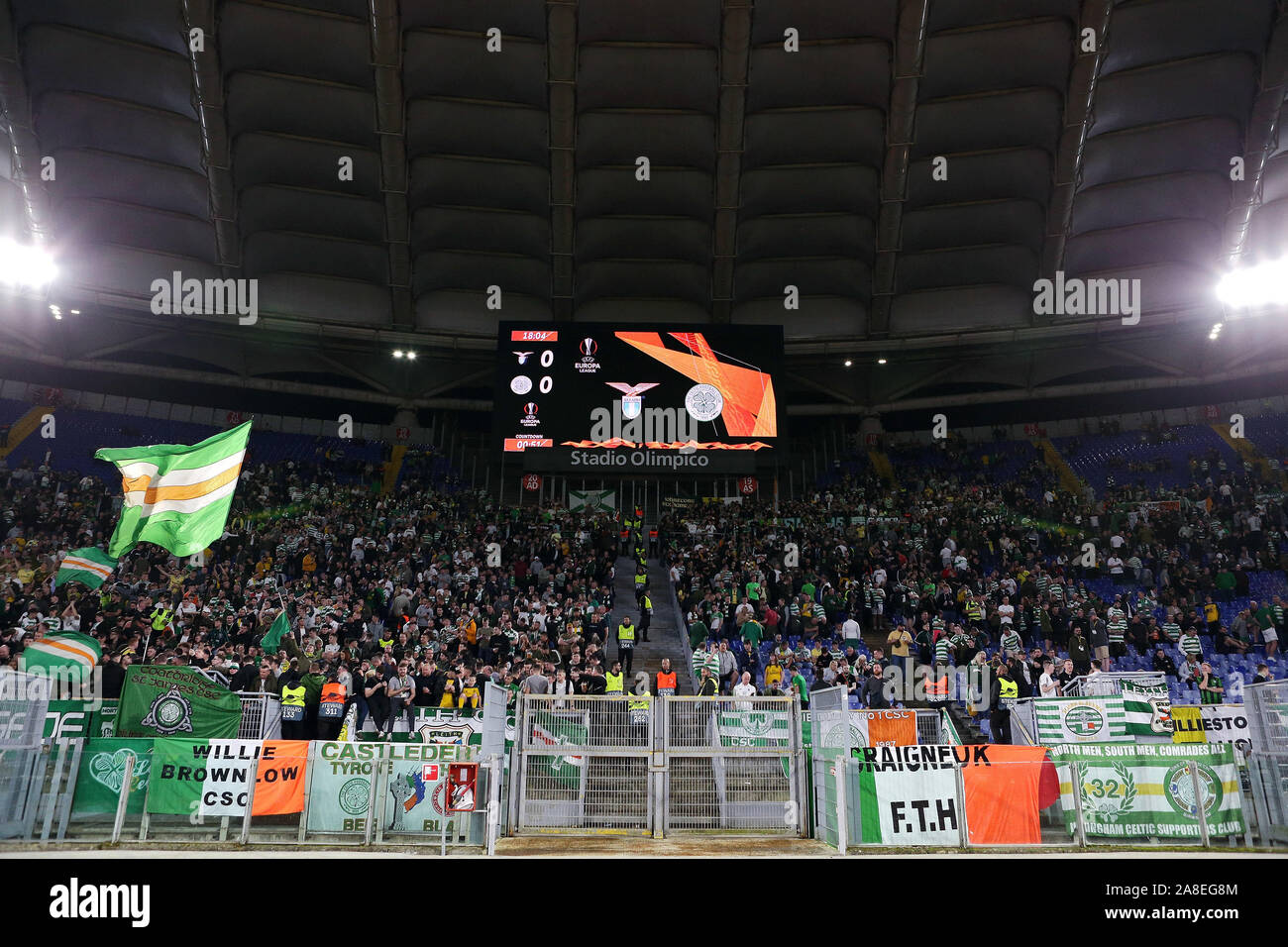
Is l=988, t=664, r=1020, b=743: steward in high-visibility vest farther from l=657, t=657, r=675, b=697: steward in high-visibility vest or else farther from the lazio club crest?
the lazio club crest

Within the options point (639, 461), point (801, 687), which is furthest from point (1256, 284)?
point (801, 687)

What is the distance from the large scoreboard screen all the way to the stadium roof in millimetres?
4338

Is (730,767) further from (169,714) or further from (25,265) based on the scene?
(25,265)

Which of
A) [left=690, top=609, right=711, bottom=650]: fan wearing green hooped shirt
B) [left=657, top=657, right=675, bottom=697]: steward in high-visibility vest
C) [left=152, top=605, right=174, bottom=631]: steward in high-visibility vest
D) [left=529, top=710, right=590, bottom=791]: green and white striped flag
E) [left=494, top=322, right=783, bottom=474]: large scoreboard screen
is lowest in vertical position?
[left=529, top=710, right=590, bottom=791]: green and white striped flag

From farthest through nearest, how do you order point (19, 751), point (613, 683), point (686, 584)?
point (686, 584), point (613, 683), point (19, 751)

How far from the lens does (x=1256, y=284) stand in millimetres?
30297

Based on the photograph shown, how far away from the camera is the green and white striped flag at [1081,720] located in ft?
42.5

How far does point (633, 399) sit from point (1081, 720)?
718 inches

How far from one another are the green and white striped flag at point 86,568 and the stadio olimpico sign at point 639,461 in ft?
48.3

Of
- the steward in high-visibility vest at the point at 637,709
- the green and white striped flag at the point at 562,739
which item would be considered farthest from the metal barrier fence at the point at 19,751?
the steward in high-visibility vest at the point at 637,709

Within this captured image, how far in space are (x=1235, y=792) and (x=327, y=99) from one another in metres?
28.1

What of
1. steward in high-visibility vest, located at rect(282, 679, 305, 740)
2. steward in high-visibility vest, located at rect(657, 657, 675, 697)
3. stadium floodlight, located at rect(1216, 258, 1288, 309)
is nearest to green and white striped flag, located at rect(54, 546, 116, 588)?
steward in high-visibility vest, located at rect(282, 679, 305, 740)

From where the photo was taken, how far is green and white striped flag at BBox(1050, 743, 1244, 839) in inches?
419

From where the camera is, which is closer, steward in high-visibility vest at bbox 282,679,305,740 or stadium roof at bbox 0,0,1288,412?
steward in high-visibility vest at bbox 282,679,305,740
